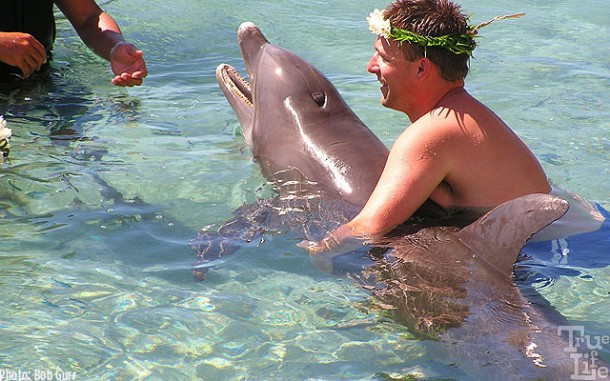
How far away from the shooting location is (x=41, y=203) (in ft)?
20.7

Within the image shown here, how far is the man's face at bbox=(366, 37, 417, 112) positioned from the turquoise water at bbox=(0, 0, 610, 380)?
113cm

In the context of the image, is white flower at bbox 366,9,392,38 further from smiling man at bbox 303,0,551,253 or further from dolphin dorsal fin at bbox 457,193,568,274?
dolphin dorsal fin at bbox 457,193,568,274

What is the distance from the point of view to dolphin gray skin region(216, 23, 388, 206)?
605 centimetres

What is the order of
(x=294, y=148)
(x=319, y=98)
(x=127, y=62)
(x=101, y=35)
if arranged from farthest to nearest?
(x=101, y=35) → (x=127, y=62) → (x=319, y=98) → (x=294, y=148)

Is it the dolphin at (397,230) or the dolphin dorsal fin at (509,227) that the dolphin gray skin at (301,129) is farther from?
the dolphin dorsal fin at (509,227)

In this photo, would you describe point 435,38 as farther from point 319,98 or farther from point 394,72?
point 319,98

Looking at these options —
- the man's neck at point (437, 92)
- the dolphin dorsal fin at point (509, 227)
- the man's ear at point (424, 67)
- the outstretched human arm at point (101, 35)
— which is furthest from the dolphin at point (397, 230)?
the outstretched human arm at point (101, 35)

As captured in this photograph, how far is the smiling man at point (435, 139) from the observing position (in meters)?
5.11

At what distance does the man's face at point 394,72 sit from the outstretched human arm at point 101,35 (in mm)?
2551

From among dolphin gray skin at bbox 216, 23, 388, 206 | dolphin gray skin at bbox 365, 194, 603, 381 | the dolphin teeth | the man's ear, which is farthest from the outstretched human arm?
dolphin gray skin at bbox 365, 194, 603, 381

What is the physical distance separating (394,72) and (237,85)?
2349 millimetres

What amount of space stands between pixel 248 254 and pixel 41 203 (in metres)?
1.62

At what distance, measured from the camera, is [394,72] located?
17.9ft

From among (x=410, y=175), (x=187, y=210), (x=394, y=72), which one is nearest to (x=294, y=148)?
(x=187, y=210)
